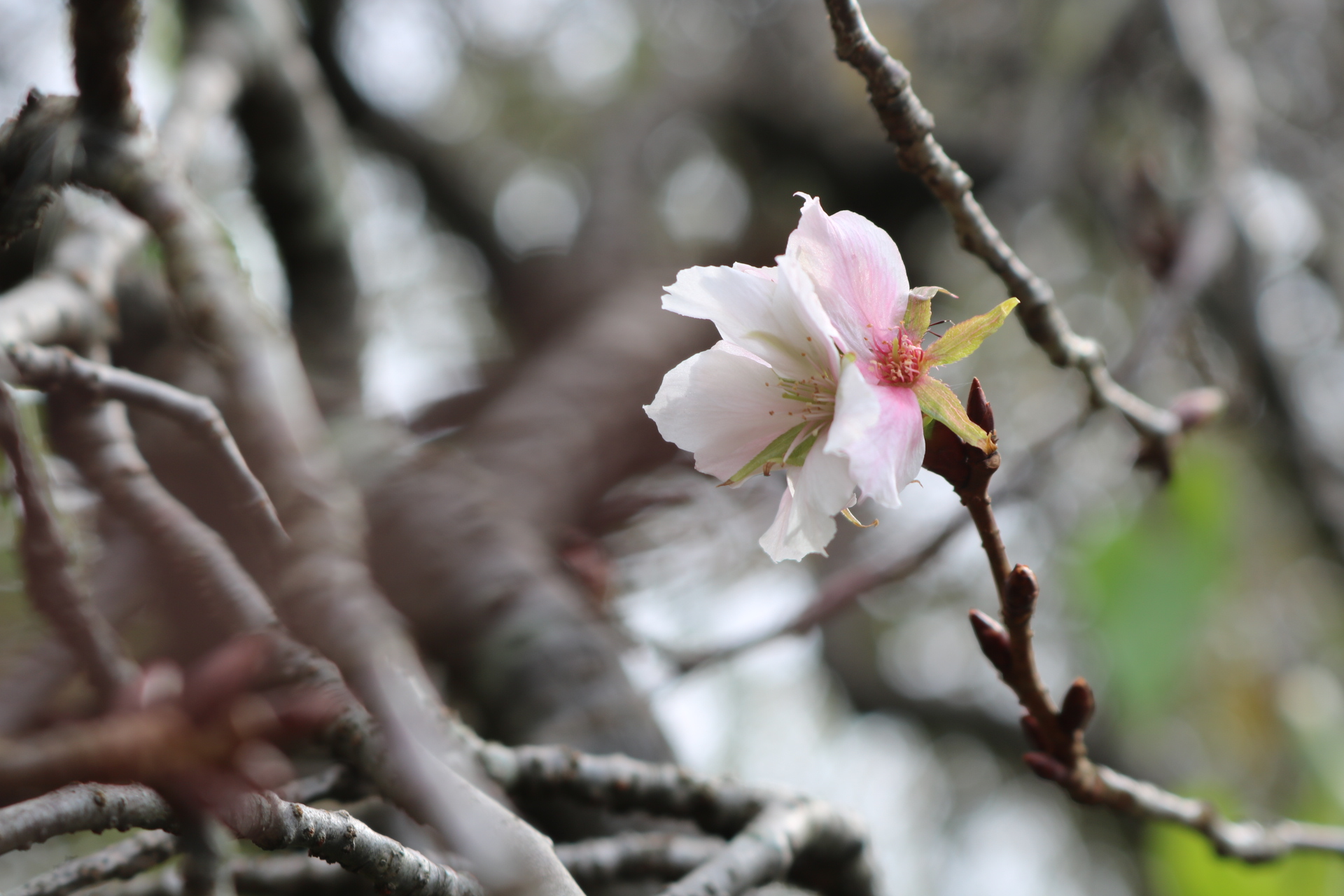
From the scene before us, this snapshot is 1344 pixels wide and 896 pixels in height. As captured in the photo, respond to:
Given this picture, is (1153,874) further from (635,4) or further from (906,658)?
(635,4)

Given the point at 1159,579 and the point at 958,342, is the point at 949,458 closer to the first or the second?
the point at 958,342

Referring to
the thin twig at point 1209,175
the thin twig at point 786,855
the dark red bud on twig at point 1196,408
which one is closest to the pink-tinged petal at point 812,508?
the thin twig at point 786,855

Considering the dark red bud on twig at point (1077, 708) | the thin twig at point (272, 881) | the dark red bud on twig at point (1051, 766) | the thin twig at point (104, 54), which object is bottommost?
the dark red bud on twig at point (1051, 766)

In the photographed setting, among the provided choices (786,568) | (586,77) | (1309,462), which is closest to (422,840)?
(786,568)

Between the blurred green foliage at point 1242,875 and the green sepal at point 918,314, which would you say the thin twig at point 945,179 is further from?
the blurred green foliage at point 1242,875

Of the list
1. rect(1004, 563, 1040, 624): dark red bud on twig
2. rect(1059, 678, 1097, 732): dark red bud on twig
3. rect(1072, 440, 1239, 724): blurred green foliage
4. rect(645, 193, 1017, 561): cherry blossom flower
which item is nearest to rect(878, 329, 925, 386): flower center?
rect(645, 193, 1017, 561): cherry blossom flower

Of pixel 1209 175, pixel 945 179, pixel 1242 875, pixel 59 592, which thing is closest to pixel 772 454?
pixel 945 179
